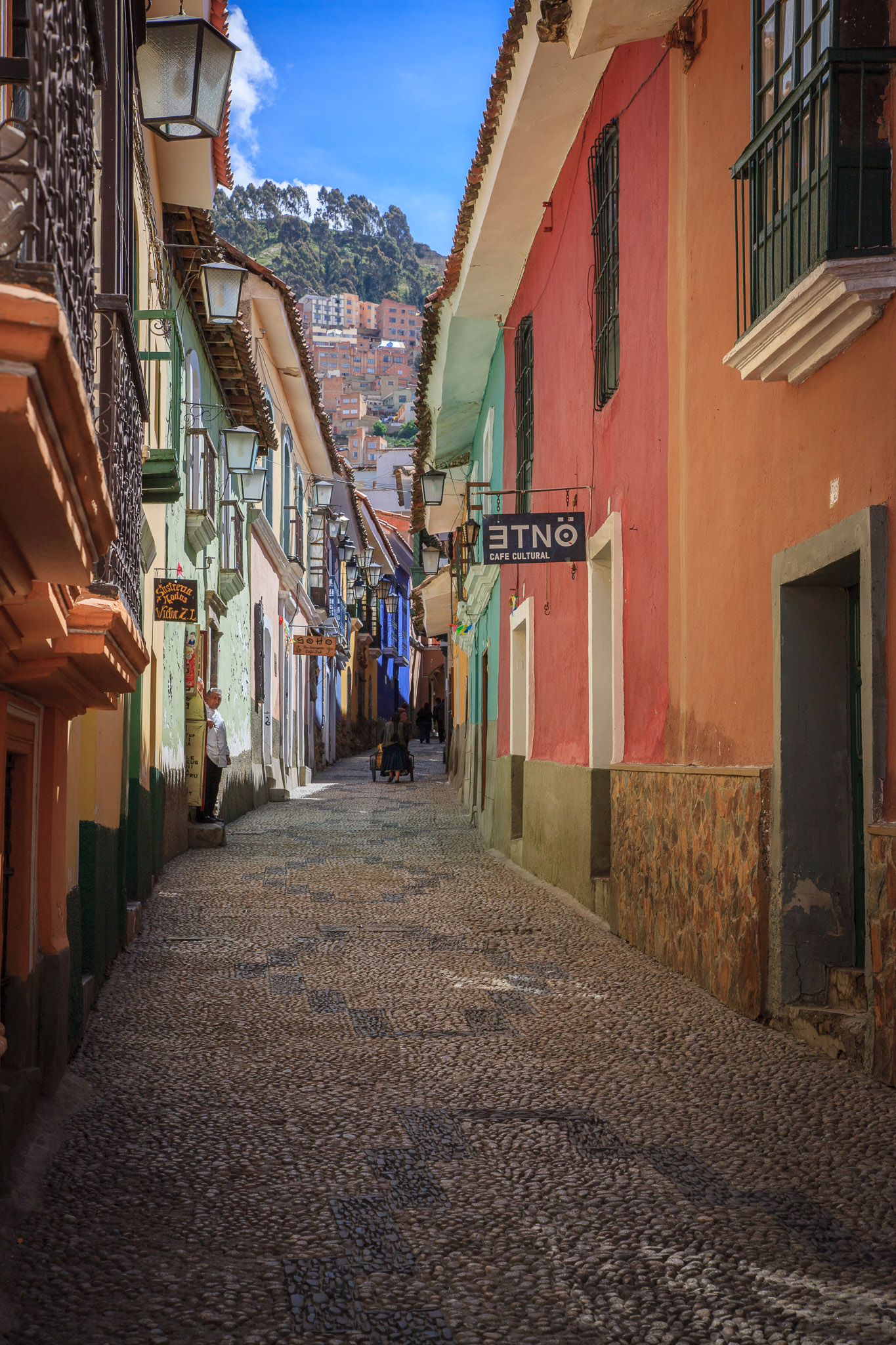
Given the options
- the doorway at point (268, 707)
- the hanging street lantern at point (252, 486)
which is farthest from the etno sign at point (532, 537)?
the doorway at point (268, 707)

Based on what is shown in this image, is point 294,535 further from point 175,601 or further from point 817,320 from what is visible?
point 817,320

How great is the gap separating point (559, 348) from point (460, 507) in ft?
38.8

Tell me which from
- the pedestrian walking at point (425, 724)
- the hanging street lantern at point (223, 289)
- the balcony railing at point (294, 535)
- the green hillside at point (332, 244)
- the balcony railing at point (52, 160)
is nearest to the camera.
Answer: the balcony railing at point (52, 160)

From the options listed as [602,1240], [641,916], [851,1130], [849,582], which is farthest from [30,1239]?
[641,916]

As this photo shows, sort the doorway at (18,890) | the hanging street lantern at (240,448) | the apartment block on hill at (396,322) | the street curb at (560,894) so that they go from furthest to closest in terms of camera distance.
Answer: the apartment block on hill at (396,322)
the hanging street lantern at (240,448)
the street curb at (560,894)
the doorway at (18,890)

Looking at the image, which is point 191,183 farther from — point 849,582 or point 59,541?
point 59,541

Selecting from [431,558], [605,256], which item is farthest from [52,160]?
[431,558]

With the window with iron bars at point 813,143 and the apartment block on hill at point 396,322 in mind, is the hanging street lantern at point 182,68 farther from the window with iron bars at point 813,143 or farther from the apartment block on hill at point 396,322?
the apartment block on hill at point 396,322

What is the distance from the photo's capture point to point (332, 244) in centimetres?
17150

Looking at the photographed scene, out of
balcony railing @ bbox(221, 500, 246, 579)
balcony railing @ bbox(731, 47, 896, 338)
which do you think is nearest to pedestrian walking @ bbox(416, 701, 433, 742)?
balcony railing @ bbox(221, 500, 246, 579)

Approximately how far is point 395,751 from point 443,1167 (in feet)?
78.8

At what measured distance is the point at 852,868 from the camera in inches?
236

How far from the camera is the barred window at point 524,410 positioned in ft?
45.9

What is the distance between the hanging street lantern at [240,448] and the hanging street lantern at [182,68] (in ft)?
28.4
